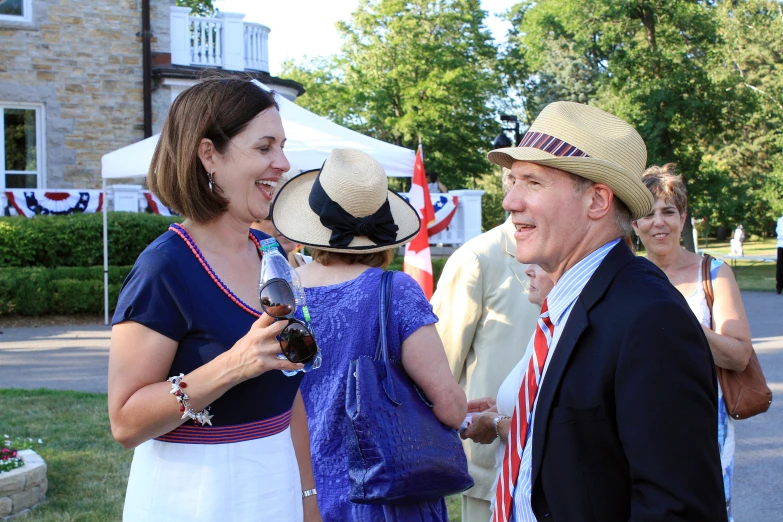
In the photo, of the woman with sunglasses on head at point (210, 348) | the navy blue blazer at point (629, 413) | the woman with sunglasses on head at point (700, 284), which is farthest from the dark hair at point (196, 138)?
the woman with sunglasses on head at point (700, 284)

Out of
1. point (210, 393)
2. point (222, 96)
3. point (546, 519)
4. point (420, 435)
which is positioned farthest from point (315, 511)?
point (222, 96)

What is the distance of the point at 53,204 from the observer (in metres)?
15.8

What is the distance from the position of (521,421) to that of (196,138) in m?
1.22

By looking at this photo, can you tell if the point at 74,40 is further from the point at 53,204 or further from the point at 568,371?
the point at 568,371

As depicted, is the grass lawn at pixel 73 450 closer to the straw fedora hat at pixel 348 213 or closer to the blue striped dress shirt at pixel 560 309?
the straw fedora hat at pixel 348 213

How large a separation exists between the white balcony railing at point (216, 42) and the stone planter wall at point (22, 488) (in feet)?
46.1

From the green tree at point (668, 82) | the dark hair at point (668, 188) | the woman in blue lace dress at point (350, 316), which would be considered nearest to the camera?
the woman in blue lace dress at point (350, 316)

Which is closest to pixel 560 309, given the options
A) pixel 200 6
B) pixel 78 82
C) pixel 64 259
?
pixel 64 259

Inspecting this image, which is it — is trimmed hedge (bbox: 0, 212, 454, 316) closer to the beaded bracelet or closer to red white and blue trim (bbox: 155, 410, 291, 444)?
red white and blue trim (bbox: 155, 410, 291, 444)

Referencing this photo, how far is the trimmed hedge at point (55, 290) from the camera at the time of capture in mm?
12914

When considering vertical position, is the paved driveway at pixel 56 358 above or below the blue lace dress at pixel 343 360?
below

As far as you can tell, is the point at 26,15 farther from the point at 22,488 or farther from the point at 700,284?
the point at 700,284

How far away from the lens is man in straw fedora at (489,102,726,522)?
1689 mm

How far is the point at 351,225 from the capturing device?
9.57 ft
